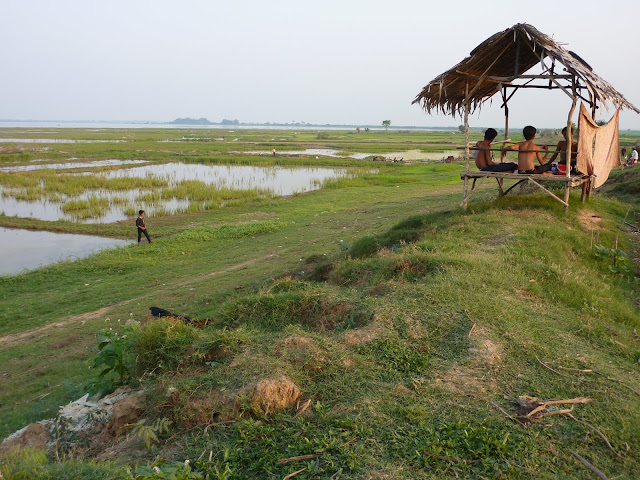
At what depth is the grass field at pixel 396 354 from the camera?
8.61 ft

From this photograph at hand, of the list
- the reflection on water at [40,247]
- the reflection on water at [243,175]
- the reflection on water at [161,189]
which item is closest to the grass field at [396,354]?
the reflection on water at [40,247]

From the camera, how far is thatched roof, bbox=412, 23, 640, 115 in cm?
762

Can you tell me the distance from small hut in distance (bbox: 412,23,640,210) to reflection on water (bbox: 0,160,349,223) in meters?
11.8

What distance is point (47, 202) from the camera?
1984 cm

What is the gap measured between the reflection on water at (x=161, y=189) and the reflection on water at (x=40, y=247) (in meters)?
1.99

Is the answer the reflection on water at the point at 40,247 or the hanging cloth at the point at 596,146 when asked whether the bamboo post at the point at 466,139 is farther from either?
the reflection on water at the point at 40,247

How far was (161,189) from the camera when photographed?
22141mm

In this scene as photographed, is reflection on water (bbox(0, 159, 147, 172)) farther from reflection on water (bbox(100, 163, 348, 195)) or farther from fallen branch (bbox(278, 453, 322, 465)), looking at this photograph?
fallen branch (bbox(278, 453, 322, 465))

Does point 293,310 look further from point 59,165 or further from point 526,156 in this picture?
point 59,165

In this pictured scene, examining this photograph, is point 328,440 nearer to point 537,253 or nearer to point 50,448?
point 50,448

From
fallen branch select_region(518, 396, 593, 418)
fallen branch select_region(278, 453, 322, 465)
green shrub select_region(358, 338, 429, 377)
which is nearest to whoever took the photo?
fallen branch select_region(278, 453, 322, 465)

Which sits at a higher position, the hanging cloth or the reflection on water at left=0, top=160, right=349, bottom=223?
the hanging cloth

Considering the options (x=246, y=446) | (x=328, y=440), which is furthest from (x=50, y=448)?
(x=328, y=440)

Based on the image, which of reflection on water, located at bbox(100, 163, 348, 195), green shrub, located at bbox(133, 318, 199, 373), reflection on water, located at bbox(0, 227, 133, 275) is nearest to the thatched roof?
green shrub, located at bbox(133, 318, 199, 373)
